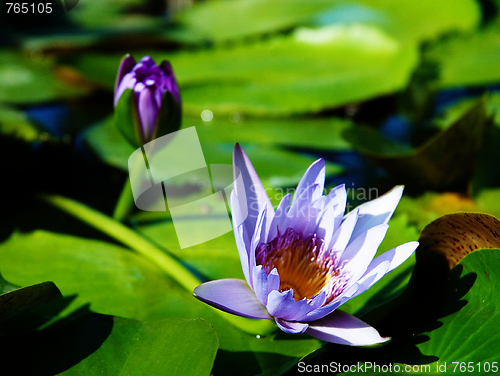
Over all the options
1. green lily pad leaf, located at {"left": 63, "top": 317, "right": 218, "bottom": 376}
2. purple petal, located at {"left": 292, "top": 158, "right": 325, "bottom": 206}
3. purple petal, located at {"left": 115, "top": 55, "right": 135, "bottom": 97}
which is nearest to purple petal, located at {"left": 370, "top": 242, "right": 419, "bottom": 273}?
purple petal, located at {"left": 292, "top": 158, "right": 325, "bottom": 206}

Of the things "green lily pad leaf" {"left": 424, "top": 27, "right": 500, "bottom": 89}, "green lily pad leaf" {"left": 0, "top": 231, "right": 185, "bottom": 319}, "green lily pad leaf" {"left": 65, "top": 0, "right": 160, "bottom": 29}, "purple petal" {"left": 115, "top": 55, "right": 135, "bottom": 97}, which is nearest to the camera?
"green lily pad leaf" {"left": 0, "top": 231, "right": 185, "bottom": 319}

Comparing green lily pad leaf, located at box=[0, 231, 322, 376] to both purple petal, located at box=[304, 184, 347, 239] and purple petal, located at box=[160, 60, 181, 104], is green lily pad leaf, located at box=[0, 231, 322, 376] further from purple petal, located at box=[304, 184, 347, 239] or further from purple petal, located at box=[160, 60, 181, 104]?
purple petal, located at box=[160, 60, 181, 104]

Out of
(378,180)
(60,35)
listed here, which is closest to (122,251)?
(378,180)

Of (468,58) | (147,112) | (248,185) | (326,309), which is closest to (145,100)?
(147,112)

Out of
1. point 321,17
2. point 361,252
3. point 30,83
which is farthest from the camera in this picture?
point 321,17

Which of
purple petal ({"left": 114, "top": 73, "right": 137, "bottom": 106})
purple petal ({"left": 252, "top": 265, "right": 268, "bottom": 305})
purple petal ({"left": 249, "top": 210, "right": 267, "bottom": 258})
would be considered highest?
purple petal ({"left": 114, "top": 73, "right": 137, "bottom": 106})

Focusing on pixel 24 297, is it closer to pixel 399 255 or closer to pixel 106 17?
pixel 399 255
